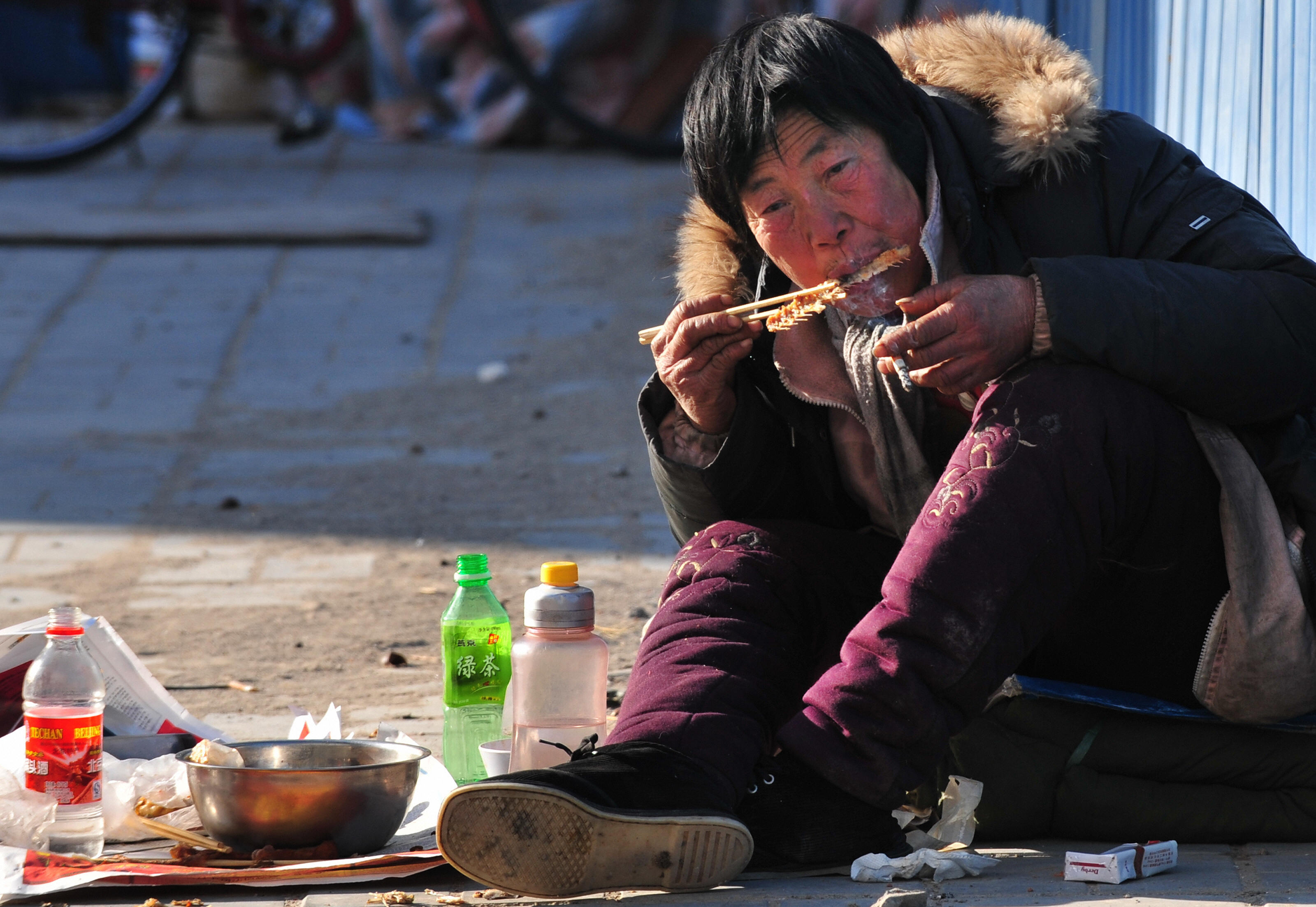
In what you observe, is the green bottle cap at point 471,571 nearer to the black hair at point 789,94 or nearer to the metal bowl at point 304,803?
the metal bowl at point 304,803

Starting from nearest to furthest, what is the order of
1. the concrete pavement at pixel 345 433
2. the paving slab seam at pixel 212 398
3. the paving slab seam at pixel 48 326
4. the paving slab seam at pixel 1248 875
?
the paving slab seam at pixel 1248 875
the concrete pavement at pixel 345 433
the paving slab seam at pixel 212 398
the paving slab seam at pixel 48 326

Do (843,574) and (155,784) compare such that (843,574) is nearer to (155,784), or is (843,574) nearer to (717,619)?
(717,619)

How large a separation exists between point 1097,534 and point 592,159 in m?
6.99

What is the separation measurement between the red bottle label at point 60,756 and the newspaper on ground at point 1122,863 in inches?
52.3

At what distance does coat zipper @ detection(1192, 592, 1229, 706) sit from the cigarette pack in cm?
22

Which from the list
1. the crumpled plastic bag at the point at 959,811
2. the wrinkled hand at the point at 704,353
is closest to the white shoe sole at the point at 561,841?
the crumpled plastic bag at the point at 959,811

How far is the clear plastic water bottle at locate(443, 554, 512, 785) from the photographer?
266cm

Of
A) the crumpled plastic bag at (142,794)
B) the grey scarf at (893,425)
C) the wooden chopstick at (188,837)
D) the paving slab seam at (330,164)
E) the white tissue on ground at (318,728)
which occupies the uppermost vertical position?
the grey scarf at (893,425)

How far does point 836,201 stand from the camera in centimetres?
237

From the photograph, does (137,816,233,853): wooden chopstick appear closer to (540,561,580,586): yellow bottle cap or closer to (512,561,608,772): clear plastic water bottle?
(512,561,608,772): clear plastic water bottle

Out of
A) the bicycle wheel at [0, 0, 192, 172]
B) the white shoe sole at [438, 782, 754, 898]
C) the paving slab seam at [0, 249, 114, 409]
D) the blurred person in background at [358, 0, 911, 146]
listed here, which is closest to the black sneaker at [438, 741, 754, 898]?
the white shoe sole at [438, 782, 754, 898]

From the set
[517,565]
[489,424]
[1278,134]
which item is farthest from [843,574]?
[489,424]

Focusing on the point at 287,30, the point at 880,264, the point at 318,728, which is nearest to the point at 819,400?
the point at 880,264

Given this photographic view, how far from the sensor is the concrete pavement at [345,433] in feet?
10.7
